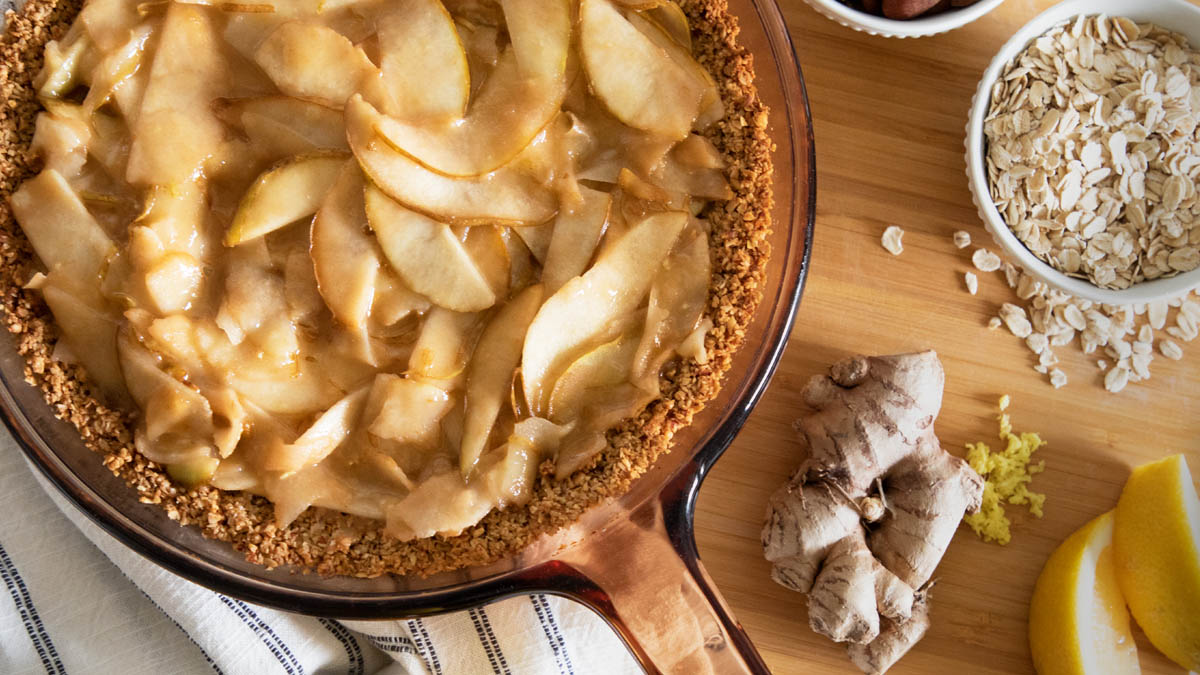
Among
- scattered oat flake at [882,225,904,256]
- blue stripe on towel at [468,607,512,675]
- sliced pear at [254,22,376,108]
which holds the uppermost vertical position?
sliced pear at [254,22,376,108]

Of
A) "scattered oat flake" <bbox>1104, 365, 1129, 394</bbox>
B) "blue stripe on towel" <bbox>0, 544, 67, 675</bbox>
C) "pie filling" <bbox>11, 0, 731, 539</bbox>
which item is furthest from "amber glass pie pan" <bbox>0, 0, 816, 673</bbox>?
"scattered oat flake" <bbox>1104, 365, 1129, 394</bbox>

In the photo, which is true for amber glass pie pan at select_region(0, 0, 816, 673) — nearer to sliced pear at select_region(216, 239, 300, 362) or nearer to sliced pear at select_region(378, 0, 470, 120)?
sliced pear at select_region(216, 239, 300, 362)

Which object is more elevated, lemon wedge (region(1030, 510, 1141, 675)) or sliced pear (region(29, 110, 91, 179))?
sliced pear (region(29, 110, 91, 179))

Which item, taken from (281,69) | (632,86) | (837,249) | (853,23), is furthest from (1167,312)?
(281,69)

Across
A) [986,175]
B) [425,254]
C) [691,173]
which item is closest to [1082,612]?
[986,175]

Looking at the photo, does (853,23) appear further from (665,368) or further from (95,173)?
(95,173)
